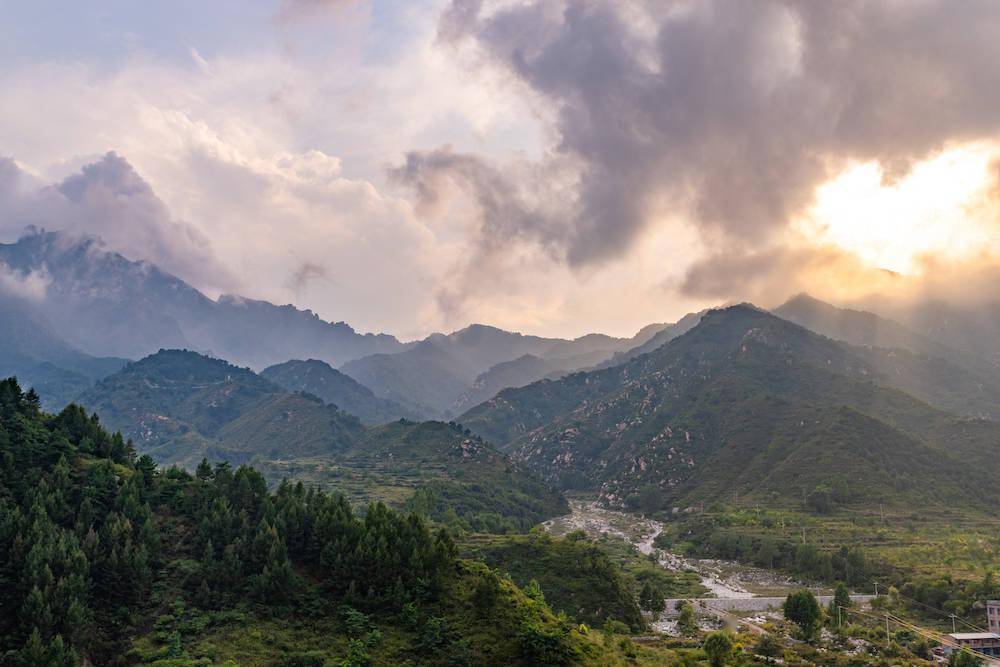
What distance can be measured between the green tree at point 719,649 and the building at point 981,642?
50951 millimetres

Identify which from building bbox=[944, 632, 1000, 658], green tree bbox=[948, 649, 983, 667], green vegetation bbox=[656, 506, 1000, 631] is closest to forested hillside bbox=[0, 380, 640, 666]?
green tree bbox=[948, 649, 983, 667]

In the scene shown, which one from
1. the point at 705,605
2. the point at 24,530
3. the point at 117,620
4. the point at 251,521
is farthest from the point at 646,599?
the point at 24,530

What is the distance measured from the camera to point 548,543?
414 feet

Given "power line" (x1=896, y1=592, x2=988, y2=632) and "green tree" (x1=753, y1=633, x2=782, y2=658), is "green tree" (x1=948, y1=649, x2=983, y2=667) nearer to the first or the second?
"green tree" (x1=753, y1=633, x2=782, y2=658)

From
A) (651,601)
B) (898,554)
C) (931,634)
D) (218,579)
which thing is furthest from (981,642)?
(218,579)

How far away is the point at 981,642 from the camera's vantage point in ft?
339

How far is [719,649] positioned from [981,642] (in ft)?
199

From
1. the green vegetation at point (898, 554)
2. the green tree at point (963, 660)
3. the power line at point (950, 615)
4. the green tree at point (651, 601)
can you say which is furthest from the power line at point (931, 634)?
the green tree at point (651, 601)

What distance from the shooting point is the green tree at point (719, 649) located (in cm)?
7596

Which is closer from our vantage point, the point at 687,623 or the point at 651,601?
the point at 687,623

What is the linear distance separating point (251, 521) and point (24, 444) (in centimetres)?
2789

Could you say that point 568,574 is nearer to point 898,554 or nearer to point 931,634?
point 931,634

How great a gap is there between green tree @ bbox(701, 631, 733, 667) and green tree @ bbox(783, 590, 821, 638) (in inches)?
1301

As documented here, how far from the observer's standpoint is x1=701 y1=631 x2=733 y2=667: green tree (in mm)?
75956
